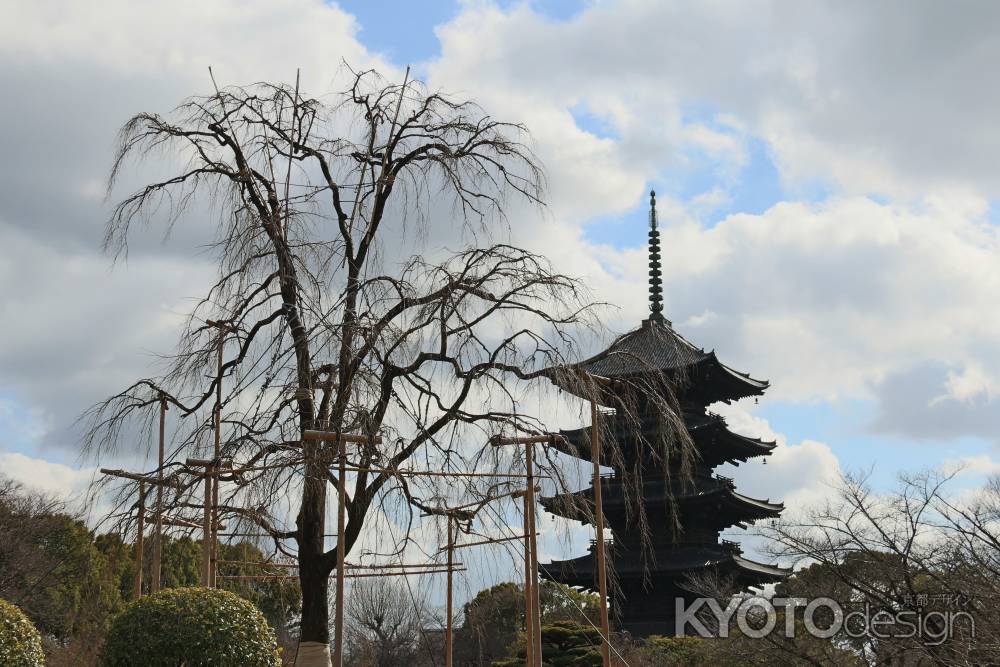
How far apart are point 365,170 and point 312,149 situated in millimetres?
601

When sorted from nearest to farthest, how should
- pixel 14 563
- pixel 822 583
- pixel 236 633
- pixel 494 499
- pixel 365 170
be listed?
1. pixel 236 633
2. pixel 494 499
3. pixel 365 170
4. pixel 822 583
5. pixel 14 563

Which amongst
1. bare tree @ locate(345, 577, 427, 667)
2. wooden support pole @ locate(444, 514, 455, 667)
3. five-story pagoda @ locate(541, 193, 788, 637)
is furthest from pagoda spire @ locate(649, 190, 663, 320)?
wooden support pole @ locate(444, 514, 455, 667)

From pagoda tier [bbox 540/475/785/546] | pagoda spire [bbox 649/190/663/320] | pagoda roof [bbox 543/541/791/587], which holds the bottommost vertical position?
pagoda roof [bbox 543/541/791/587]

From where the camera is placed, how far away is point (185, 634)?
25.5 feet

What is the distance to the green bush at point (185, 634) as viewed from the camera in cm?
776

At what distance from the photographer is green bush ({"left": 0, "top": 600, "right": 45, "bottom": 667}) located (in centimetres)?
858

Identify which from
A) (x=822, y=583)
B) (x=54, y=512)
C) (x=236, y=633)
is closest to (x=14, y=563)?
(x=54, y=512)

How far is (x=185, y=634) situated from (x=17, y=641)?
1928mm

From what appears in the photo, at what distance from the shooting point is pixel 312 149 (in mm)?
10953

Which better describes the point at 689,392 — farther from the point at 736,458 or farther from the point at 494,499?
the point at 494,499

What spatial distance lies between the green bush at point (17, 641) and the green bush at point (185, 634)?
117 cm

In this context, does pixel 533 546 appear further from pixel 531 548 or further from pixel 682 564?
pixel 682 564

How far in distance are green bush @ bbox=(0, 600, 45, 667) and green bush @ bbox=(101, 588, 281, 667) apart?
1173 millimetres

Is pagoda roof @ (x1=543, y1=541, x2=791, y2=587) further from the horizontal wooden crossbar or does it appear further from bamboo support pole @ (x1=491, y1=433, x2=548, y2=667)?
the horizontal wooden crossbar
